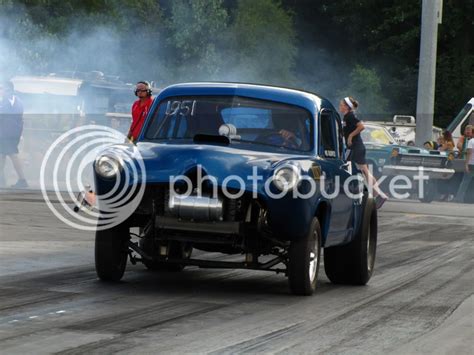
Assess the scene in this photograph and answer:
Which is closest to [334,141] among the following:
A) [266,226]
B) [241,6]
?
[266,226]

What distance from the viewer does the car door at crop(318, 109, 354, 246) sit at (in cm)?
1055

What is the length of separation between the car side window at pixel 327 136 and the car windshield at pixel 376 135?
60.7ft

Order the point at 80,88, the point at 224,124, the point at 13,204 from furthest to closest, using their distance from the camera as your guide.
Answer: the point at 80,88, the point at 13,204, the point at 224,124

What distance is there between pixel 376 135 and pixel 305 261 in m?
20.9

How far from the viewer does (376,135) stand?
3044cm

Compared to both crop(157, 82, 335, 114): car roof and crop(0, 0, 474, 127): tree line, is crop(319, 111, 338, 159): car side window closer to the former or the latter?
crop(157, 82, 335, 114): car roof

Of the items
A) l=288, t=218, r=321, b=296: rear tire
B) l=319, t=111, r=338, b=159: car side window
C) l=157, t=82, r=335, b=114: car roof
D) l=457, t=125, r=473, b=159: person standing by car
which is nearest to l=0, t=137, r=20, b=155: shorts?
l=457, t=125, r=473, b=159: person standing by car

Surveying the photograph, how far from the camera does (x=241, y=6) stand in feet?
186

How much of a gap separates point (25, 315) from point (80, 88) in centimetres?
3101

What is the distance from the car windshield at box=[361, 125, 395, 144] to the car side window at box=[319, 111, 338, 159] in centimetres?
1852

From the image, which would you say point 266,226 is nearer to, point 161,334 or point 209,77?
point 161,334

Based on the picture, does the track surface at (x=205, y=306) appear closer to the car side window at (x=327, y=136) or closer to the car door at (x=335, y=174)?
the car door at (x=335, y=174)

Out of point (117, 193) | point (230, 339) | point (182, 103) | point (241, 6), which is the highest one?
point (241, 6)

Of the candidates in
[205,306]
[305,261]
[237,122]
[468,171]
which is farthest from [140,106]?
[468,171]
